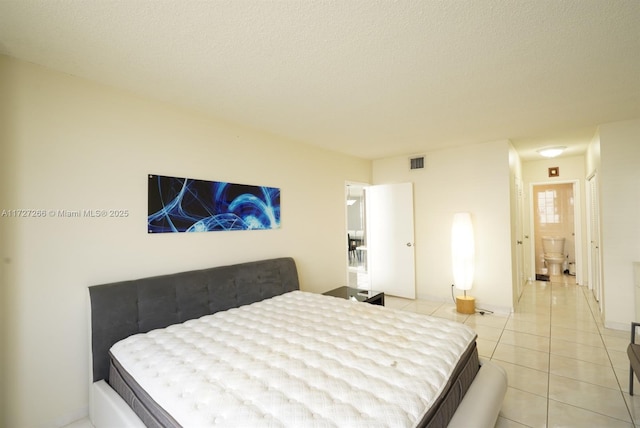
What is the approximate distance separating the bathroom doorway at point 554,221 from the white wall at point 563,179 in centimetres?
50

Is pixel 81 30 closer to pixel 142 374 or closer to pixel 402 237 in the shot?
pixel 142 374

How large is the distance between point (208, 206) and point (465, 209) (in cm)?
367

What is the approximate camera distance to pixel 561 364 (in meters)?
2.64

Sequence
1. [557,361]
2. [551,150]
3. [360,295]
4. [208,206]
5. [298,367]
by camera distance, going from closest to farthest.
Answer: [298,367] < [557,361] < [208,206] < [360,295] < [551,150]

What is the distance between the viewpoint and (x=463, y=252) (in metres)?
4.14

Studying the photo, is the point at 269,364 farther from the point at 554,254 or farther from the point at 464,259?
the point at 554,254

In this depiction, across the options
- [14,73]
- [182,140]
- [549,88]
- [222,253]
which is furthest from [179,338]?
[549,88]

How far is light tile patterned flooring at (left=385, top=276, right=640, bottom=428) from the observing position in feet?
6.53

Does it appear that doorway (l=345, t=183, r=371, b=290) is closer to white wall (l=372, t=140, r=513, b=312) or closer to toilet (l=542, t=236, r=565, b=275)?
white wall (l=372, t=140, r=513, b=312)

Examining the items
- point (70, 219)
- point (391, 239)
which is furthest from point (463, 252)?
point (70, 219)

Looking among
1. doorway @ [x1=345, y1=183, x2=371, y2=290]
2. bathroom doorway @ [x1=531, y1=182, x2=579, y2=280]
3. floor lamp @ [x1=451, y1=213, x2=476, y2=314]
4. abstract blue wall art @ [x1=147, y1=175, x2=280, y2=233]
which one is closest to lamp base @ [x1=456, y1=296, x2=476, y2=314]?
floor lamp @ [x1=451, y1=213, x2=476, y2=314]

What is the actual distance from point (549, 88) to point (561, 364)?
2.48 meters

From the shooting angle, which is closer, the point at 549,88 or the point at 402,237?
the point at 549,88

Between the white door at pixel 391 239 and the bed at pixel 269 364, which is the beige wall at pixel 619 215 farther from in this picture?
the bed at pixel 269 364
